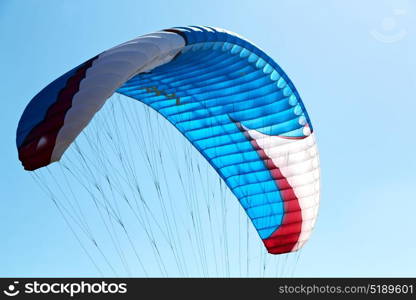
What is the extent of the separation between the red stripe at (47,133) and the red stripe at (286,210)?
5.60 m

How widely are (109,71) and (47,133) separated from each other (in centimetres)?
155

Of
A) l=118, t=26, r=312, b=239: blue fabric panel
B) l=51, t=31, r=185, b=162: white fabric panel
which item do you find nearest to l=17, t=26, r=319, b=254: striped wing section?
l=118, t=26, r=312, b=239: blue fabric panel

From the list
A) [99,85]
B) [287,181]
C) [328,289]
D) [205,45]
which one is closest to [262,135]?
[287,181]

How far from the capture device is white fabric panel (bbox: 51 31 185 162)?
11.5 metres

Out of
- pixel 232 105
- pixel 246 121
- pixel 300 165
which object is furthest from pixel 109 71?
pixel 300 165

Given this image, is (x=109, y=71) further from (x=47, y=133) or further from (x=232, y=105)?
(x=232, y=105)

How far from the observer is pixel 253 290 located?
14.3 meters

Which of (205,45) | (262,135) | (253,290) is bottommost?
(253,290)

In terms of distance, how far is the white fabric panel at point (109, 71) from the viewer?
1148 centimetres

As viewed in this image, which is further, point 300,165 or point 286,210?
point 300,165

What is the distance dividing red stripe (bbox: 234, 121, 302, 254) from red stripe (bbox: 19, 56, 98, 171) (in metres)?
5.60

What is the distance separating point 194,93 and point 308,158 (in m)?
3.25

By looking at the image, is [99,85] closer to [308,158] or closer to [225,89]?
[225,89]

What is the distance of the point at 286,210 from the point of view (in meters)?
17.1
